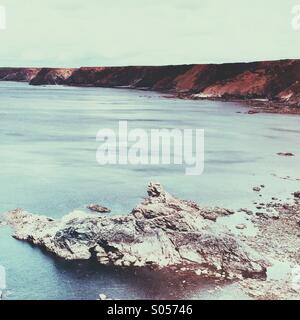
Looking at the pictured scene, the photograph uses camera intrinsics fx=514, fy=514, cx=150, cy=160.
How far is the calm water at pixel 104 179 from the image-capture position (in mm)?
8969

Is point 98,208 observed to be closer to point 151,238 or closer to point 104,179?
point 104,179

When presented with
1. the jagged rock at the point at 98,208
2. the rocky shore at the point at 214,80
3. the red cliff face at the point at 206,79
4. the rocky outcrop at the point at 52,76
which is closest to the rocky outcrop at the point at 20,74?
the red cliff face at the point at 206,79

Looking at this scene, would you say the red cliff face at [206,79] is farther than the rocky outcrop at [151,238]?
Yes

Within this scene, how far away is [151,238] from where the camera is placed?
10.2 m

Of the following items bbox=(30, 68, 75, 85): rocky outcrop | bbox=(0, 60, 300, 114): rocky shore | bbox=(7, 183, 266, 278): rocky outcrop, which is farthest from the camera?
bbox=(30, 68, 75, 85): rocky outcrop

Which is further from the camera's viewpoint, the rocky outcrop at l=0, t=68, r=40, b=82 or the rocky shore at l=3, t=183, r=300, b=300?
the rocky outcrop at l=0, t=68, r=40, b=82

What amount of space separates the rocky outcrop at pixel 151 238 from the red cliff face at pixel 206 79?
1513 cm

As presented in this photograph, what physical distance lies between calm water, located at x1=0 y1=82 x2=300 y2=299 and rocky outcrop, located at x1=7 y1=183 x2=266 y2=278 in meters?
0.35

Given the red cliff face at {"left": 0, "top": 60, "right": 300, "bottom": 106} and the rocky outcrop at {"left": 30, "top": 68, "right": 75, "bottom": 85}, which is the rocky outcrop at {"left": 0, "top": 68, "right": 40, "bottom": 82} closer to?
the red cliff face at {"left": 0, "top": 60, "right": 300, "bottom": 106}

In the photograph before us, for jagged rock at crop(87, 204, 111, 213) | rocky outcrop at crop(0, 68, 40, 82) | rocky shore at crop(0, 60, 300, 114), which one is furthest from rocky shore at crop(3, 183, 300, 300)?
rocky outcrop at crop(0, 68, 40, 82)

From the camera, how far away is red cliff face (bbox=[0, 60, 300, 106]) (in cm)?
2891

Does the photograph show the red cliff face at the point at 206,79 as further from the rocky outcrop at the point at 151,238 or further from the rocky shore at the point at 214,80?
the rocky outcrop at the point at 151,238

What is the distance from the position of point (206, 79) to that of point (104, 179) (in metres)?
25.0
